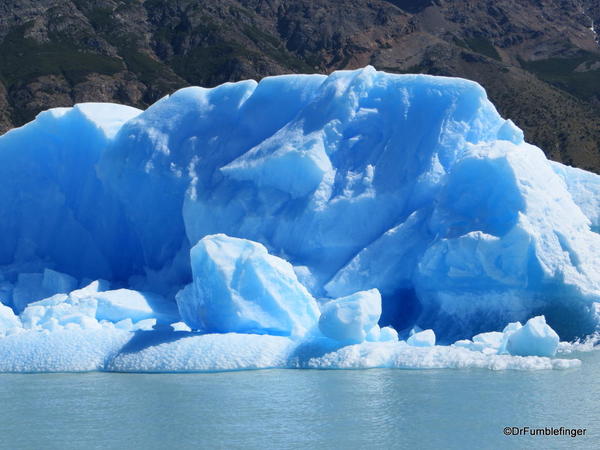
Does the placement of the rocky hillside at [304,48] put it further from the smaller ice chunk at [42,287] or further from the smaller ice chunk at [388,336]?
the smaller ice chunk at [388,336]

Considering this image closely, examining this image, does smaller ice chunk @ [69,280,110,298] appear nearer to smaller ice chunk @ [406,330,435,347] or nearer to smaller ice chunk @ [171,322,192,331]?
smaller ice chunk @ [171,322,192,331]

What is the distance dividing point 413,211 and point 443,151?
0.83 meters

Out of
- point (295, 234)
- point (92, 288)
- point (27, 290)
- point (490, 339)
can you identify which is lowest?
point (27, 290)

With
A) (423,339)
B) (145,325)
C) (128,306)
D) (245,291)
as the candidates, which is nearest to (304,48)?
(128,306)

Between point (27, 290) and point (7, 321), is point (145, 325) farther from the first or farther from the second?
point (27, 290)

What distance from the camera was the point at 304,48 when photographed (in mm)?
73625

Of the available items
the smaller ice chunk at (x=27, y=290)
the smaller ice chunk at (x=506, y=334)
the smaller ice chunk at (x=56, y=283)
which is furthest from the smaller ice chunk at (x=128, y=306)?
the smaller ice chunk at (x=506, y=334)

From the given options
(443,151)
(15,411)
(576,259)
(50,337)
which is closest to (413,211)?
(443,151)

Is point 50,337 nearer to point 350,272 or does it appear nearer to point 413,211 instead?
point 350,272

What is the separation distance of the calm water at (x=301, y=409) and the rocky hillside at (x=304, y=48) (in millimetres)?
→ 41962

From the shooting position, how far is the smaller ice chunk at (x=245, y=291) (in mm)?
9961

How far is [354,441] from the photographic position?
6.39 metres

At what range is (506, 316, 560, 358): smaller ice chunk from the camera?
30.1ft

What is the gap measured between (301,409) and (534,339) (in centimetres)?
290
